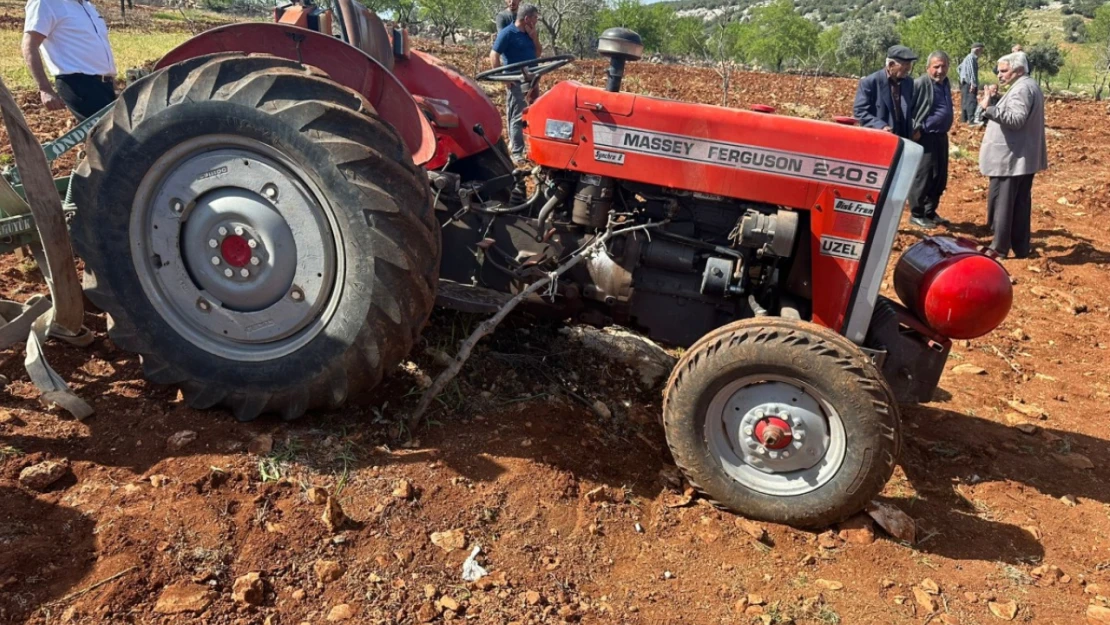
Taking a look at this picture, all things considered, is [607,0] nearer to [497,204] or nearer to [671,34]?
[671,34]

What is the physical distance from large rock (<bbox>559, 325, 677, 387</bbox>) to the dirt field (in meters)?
0.19

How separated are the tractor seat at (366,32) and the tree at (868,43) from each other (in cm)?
4095

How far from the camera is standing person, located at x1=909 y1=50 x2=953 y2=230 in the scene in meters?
7.81

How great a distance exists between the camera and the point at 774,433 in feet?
10.0

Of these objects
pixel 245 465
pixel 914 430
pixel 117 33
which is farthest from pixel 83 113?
pixel 117 33

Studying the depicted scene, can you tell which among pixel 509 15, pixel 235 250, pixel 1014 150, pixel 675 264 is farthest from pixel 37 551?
pixel 1014 150

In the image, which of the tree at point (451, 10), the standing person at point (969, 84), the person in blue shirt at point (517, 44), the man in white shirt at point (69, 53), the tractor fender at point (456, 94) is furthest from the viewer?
the tree at point (451, 10)

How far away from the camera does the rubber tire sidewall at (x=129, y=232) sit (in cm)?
285

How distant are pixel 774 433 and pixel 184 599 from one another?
214 centimetres

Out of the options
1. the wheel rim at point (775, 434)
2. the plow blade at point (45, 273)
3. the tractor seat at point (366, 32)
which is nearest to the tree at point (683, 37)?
the tractor seat at point (366, 32)

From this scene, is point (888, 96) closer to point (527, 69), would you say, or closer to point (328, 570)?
point (527, 69)

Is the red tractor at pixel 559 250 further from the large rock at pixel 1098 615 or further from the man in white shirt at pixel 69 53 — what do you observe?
the man in white shirt at pixel 69 53

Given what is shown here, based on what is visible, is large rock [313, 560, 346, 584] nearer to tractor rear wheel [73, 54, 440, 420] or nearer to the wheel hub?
tractor rear wheel [73, 54, 440, 420]

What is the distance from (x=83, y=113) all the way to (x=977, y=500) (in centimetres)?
553
